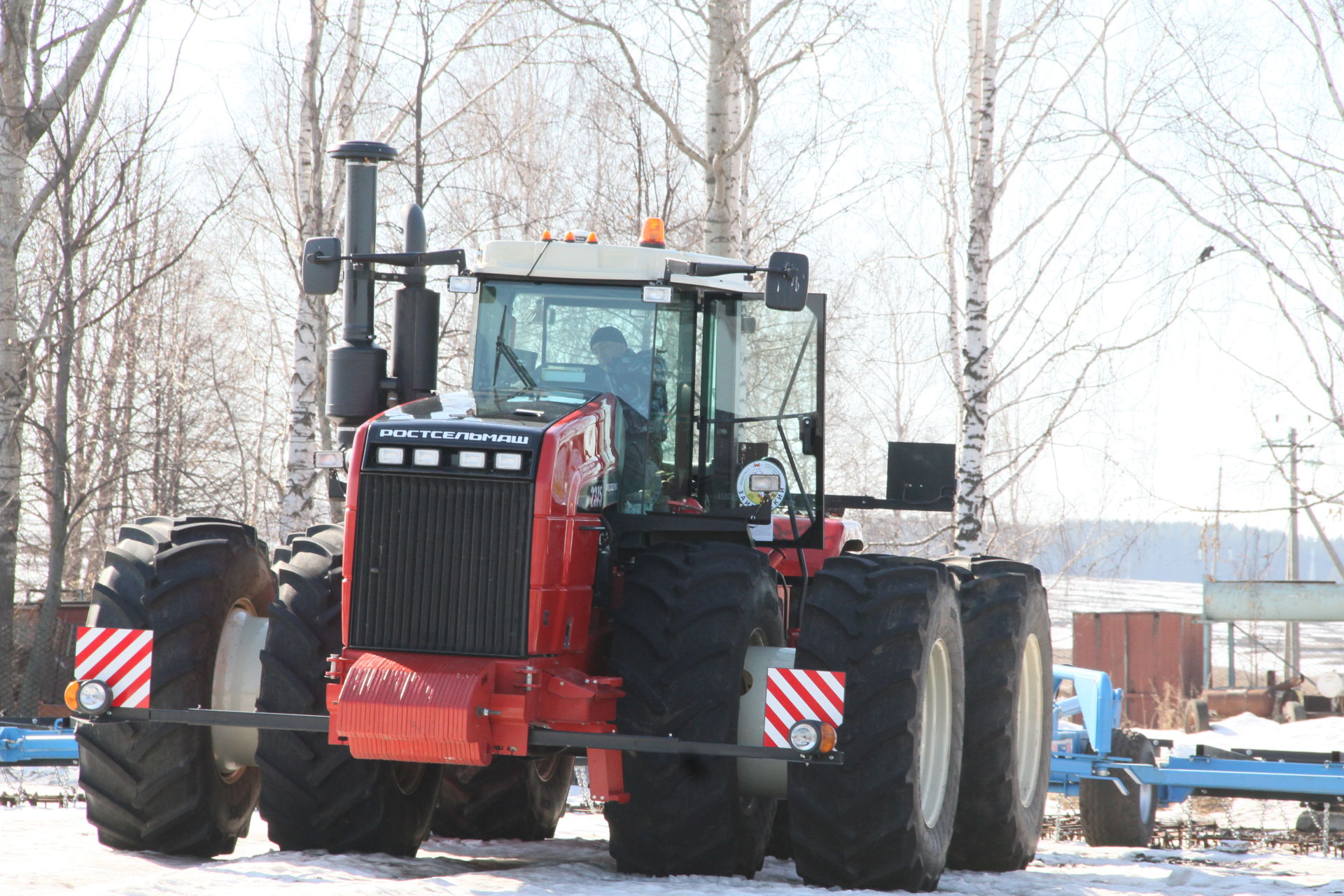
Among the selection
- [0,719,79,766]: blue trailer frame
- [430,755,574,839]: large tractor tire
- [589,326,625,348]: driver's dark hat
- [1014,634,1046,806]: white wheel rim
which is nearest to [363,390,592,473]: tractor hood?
[589,326,625,348]: driver's dark hat

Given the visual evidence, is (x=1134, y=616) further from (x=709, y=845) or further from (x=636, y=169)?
(x=709, y=845)

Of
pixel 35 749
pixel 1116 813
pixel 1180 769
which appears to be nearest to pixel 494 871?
pixel 35 749

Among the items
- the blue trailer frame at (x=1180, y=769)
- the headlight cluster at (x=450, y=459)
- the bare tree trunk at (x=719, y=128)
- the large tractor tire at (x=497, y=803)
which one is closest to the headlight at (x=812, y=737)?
the headlight cluster at (x=450, y=459)

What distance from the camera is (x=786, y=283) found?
629 cm

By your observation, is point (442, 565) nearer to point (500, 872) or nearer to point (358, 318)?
point (500, 872)

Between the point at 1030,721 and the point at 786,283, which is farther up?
the point at 786,283

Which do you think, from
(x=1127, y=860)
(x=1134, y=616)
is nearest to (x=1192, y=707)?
(x=1134, y=616)

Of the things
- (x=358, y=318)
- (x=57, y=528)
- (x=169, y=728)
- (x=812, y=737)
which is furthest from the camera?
(x=57, y=528)

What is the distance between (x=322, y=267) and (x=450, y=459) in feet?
4.73

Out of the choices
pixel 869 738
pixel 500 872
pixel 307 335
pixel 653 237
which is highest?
pixel 307 335

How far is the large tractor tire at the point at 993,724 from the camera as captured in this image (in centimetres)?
746

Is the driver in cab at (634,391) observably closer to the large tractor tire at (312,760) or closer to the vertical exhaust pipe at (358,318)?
the vertical exhaust pipe at (358,318)

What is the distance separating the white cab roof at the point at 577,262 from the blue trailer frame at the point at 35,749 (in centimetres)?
450

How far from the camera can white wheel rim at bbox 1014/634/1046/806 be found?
8.46 meters
